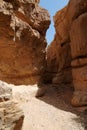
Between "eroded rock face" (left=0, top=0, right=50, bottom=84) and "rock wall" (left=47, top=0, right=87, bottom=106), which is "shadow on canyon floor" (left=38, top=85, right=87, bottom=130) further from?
"eroded rock face" (left=0, top=0, right=50, bottom=84)

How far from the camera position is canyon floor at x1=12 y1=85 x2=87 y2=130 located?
7.28m

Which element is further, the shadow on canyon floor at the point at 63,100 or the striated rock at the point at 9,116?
the shadow on canyon floor at the point at 63,100

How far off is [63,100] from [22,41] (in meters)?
4.14

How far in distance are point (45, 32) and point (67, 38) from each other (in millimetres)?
1586

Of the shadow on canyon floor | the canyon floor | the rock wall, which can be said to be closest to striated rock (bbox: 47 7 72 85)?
the rock wall

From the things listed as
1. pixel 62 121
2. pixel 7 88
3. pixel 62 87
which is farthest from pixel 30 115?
pixel 62 87

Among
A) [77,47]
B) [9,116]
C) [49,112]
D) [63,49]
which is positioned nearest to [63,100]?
[49,112]

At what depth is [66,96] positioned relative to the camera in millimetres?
11070

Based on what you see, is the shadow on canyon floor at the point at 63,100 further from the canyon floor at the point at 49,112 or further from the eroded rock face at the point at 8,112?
the eroded rock face at the point at 8,112

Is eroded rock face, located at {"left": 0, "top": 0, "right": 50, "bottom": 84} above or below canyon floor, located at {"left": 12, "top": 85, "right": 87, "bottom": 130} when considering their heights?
above

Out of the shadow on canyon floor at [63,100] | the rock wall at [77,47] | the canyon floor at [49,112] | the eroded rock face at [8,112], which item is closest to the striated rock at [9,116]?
the eroded rock face at [8,112]

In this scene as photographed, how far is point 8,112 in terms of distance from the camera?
18.6 ft

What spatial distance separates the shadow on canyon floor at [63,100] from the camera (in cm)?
831

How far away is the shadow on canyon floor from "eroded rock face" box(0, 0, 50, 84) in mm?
1514
